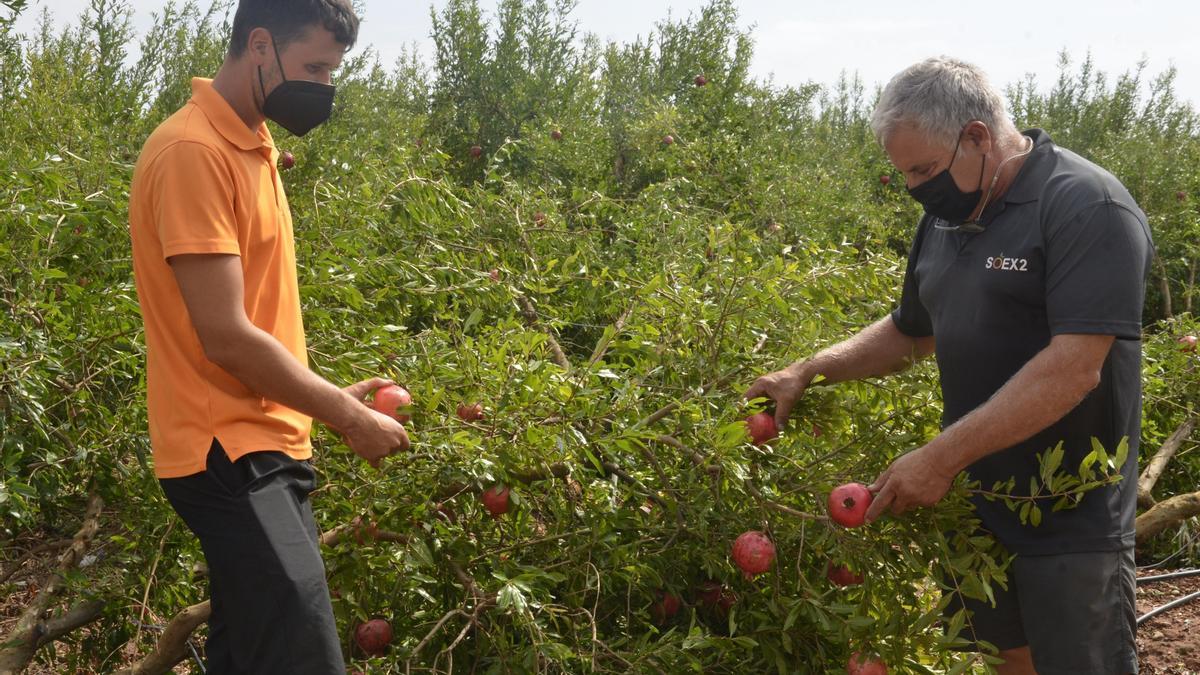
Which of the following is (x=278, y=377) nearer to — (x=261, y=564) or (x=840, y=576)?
(x=261, y=564)

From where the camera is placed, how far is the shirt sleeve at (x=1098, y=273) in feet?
7.50

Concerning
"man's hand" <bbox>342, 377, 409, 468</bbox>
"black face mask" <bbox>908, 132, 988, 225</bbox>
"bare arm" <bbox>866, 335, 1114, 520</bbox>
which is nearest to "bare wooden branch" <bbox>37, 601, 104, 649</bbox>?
"man's hand" <bbox>342, 377, 409, 468</bbox>

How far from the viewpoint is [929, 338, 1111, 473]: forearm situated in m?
2.30

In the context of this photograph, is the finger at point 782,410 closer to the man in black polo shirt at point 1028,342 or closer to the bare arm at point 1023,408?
the man in black polo shirt at point 1028,342

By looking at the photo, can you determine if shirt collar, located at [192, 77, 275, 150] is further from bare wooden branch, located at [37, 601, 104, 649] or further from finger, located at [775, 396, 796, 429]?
bare wooden branch, located at [37, 601, 104, 649]

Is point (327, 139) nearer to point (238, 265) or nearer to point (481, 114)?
point (481, 114)

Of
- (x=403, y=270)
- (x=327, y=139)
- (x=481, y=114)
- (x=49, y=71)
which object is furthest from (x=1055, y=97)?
(x=403, y=270)

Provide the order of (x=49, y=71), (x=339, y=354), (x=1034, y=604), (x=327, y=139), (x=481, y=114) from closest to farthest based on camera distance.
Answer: (x=1034, y=604)
(x=339, y=354)
(x=327, y=139)
(x=49, y=71)
(x=481, y=114)

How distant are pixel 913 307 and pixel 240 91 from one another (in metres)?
1.77

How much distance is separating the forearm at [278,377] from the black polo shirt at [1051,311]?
1.43m

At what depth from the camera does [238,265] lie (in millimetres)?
2072

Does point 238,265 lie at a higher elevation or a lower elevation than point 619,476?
higher

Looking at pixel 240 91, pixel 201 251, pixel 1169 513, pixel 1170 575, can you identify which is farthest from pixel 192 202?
pixel 1170 575

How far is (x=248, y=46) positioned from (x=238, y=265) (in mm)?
527
